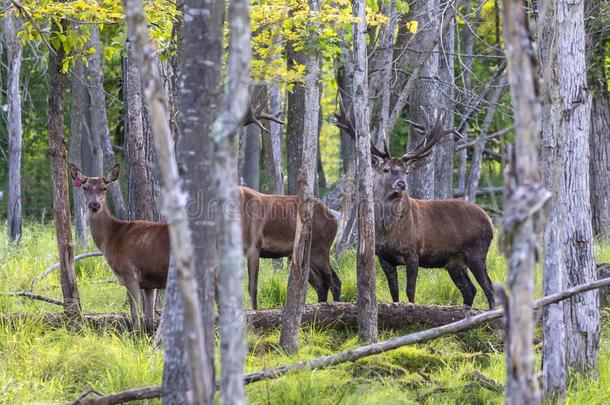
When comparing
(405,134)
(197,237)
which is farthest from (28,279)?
(405,134)

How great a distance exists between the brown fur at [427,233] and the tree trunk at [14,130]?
262 inches

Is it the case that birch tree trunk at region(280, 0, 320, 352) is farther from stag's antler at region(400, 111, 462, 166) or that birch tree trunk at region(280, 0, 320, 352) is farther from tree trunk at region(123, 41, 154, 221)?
stag's antler at region(400, 111, 462, 166)

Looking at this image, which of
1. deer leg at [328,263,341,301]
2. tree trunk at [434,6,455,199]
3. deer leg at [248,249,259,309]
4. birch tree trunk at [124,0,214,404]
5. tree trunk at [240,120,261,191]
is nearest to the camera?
birch tree trunk at [124,0,214,404]

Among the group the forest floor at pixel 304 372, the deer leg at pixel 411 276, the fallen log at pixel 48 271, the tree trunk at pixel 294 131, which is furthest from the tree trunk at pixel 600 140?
the fallen log at pixel 48 271

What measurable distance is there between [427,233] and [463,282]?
0.73m

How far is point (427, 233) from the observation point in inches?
403

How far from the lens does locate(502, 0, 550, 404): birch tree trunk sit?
11.7ft

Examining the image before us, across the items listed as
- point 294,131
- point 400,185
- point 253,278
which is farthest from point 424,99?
point 253,278

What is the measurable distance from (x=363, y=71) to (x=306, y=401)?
126 inches

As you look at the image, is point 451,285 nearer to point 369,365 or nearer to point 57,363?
Answer: point 369,365

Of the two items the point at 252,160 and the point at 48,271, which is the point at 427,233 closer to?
the point at 48,271

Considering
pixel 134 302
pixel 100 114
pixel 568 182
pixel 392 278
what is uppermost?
pixel 100 114

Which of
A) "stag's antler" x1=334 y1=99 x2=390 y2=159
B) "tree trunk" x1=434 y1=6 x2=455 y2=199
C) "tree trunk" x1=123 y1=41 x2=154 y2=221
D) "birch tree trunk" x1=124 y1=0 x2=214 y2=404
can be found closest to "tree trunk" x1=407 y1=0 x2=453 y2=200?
"tree trunk" x1=434 y1=6 x2=455 y2=199

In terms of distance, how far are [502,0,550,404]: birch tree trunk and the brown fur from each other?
616 centimetres
